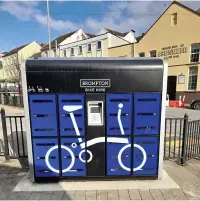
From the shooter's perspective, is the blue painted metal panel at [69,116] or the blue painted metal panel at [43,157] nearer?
the blue painted metal panel at [69,116]

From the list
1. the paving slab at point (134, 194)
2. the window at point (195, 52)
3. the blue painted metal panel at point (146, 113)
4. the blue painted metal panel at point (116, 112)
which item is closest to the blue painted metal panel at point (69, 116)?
the blue painted metal panel at point (116, 112)

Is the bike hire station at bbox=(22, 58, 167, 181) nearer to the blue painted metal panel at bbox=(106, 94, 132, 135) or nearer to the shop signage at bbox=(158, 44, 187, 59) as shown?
the blue painted metal panel at bbox=(106, 94, 132, 135)

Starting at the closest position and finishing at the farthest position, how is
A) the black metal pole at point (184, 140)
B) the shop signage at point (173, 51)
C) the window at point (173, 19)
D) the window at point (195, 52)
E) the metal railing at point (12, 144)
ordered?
the black metal pole at point (184, 140) < the metal railing at point (12, 144) < the window at point (195, 52) < the shop signage at point (173, 51) < the window at point (173, 19)

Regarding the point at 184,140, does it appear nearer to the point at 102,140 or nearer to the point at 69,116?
the point at 102,140

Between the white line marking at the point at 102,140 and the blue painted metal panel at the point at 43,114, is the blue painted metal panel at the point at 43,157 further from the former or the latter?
the white line marking at the point at 102,140

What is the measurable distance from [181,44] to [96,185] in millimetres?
17446

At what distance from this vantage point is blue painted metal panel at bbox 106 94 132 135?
10.9 ft

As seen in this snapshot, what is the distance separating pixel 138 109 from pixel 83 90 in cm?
103

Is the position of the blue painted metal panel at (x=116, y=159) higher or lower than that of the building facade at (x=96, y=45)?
lower

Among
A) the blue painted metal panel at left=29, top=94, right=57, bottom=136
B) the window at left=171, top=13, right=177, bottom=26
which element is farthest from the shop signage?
the blue painted metal panel at left=29, top=94, right=57, bottom=136

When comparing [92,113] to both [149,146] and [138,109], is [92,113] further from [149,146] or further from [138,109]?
[149,146]

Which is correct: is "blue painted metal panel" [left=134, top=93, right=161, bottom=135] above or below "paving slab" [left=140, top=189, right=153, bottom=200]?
above

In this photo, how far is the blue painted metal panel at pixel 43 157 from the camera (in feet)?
11.4

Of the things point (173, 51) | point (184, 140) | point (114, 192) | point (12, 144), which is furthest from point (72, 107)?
point (173, 51)
